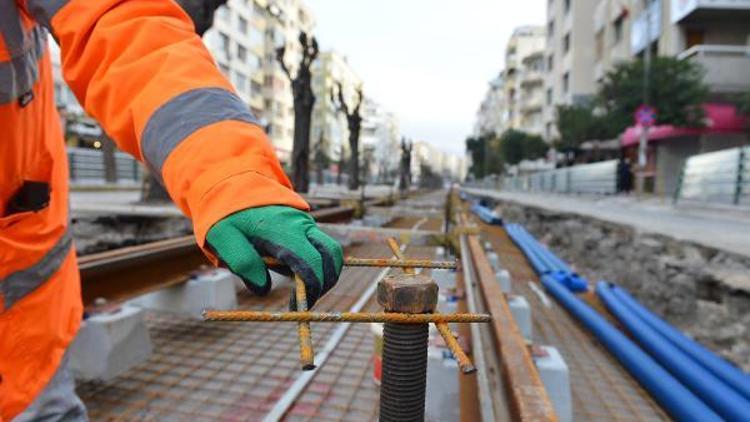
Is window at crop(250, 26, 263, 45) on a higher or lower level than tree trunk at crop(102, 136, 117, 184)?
higher

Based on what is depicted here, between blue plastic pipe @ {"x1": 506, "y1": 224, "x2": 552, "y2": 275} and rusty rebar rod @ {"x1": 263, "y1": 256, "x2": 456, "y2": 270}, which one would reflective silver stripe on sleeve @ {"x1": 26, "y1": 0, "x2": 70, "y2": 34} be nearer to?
rusty rebar rod @ {"x1": 263, "y1": 256, "x2": 456, "y2": 270}

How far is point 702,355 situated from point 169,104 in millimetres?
4073

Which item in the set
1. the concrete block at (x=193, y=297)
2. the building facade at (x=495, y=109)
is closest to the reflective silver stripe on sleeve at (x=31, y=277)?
the concrete block at (x=193, y=297)

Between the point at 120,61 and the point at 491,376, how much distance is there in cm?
173

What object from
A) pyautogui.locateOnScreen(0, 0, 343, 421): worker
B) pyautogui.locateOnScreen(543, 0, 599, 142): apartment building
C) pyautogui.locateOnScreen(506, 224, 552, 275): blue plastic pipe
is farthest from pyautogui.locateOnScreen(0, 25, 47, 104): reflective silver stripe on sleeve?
pyautogui.locateOnScreen(543, 0, 599, 142): apartment building

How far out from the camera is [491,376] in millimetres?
1985

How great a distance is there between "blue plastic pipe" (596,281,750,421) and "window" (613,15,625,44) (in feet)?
104

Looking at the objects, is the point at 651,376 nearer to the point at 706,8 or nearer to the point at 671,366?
the point at 671,366

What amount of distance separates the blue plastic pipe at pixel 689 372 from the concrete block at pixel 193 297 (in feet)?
10.8

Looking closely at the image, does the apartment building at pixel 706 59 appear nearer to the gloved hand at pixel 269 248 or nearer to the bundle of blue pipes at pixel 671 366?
the bundle of blue pipes at pixel 671 366

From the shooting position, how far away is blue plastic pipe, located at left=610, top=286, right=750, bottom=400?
306 cm

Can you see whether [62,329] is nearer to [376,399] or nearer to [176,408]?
[176,408]

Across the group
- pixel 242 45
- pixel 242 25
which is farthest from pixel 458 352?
pixel 242 25

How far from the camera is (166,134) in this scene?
84 centimetres
